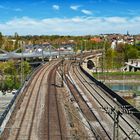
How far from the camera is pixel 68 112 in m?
28.2

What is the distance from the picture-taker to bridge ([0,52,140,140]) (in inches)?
841

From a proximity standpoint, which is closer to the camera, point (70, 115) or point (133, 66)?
point (70, 115)

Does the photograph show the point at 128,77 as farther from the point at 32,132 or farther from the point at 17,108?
the point at 32,132

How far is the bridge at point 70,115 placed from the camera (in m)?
21.4

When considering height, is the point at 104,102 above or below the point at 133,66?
above

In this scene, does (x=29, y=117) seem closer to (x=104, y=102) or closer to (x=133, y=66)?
(x=104, y=102)

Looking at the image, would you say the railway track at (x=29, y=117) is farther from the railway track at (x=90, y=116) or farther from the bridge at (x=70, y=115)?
the railway track at (x=90, y=116)

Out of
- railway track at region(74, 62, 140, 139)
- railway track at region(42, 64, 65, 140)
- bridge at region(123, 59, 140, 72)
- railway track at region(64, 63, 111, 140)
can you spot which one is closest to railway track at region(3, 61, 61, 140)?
railway track at region(42, 64, 65, 140)

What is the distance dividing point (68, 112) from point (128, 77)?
49674 millimetres

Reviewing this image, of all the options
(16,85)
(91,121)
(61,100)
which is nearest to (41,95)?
(61,100)

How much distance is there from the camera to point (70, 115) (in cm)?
2716


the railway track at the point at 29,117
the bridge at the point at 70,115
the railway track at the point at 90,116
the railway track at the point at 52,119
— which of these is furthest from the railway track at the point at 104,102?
the railway track at the point at 29,117

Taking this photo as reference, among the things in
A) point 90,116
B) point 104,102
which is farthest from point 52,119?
point 104,102

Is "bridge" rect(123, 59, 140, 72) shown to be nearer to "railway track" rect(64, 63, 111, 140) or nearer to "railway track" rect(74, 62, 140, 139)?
"railway track" rect(74, 62, 140, 139)
